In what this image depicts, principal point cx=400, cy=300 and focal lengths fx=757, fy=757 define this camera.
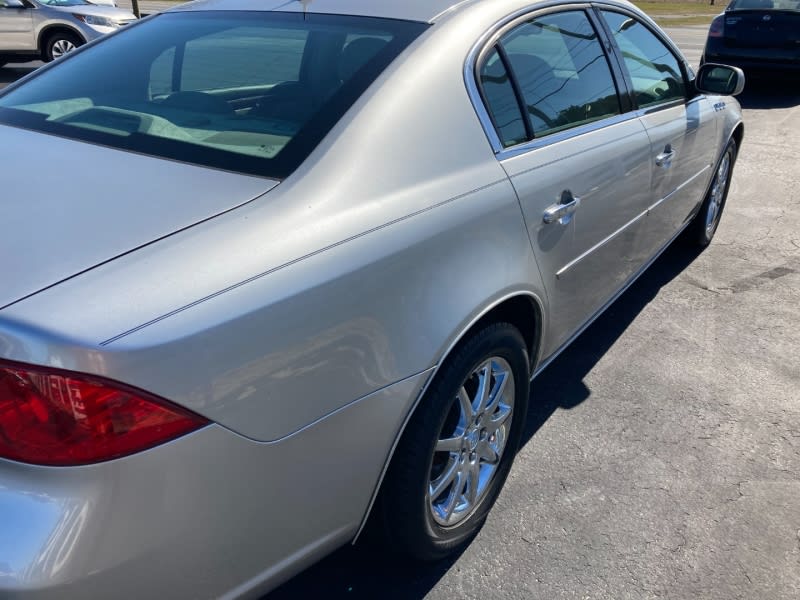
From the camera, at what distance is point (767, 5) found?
10156mm

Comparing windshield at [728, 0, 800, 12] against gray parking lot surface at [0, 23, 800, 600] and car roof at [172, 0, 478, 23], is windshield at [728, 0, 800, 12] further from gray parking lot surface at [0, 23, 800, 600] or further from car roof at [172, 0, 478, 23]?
car roof at [172, 0, 478, 23]

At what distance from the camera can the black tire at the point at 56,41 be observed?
37.1 ft

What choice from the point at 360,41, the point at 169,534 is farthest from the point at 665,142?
the point at 169,534

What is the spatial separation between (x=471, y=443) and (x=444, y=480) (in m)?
0.15

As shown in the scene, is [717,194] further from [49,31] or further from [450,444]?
[49,31]

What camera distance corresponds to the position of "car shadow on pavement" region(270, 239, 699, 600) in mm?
2326

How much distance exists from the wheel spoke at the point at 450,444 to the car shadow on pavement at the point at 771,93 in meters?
9.29

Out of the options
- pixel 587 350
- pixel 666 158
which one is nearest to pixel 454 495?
pixel 587 350

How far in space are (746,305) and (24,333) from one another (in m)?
4.01

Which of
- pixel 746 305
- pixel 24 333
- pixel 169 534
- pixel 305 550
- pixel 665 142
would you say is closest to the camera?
pixel 24 333

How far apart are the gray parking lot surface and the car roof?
5.50 feet

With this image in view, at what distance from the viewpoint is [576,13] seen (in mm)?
3037

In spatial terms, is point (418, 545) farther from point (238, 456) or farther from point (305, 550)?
point (238, 456)

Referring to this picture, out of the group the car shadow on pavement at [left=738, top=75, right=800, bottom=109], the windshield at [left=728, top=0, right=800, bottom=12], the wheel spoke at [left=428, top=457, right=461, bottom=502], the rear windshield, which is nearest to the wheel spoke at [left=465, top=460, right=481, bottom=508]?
the wheel spoke at [left=428, top=457, right=461, bottom=502]
